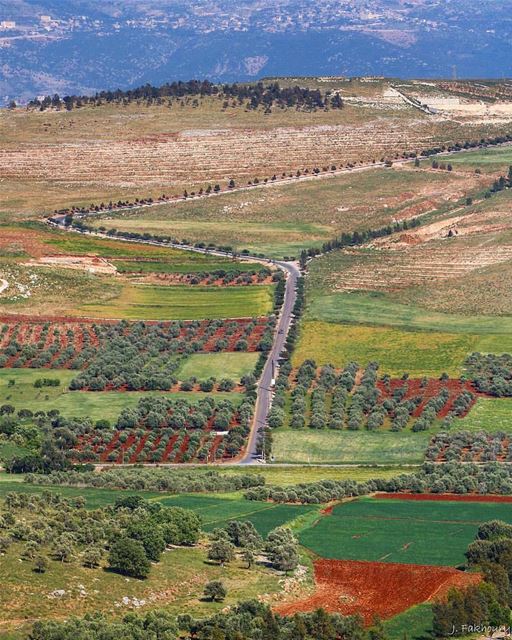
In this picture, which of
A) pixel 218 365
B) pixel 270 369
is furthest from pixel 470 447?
pixel 218 365

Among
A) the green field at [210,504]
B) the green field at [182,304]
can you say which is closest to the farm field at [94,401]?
the green field at [210,504]

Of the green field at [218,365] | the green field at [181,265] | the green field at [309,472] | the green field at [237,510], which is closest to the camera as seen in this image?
the green field at [237,510]

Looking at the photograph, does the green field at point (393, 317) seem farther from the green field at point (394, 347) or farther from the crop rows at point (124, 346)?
the crop rows at point (124, 346)

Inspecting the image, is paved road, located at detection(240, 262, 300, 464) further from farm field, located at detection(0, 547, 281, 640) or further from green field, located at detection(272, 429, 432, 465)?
farm field, located at detection(0, 547, 281, 640)

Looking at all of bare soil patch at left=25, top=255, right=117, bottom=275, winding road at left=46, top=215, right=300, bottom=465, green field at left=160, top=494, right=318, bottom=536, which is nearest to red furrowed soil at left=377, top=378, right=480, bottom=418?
winding road at left=46, top=215, right=300, bottom=465

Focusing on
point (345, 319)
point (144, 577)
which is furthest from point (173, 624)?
point (345, 319)

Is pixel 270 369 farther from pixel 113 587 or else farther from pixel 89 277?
pixel 113 587
